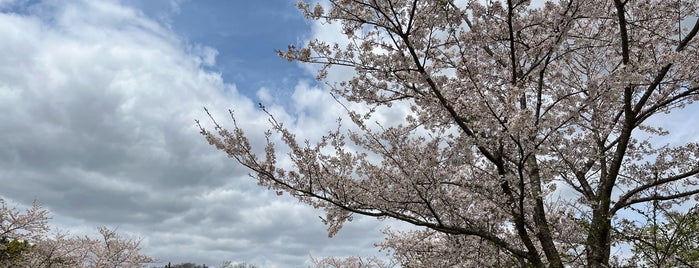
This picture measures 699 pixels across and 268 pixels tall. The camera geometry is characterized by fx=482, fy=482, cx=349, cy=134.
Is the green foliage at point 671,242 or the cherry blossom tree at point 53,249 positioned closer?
the green foliage at point 671,242

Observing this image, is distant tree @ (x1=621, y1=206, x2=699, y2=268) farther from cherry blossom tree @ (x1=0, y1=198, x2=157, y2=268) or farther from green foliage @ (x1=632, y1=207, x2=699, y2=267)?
cherry blossom tree @ (x1=0, y1=198, x2=157, y2=268)

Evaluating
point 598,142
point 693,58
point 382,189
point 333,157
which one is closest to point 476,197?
point 382,189

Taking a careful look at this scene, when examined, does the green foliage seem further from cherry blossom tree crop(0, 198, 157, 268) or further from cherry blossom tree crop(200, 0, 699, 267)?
cherry blossom tree crop(0, 198, 157, 268)

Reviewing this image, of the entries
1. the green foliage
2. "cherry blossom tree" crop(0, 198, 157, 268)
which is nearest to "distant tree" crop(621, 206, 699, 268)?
the green foliage

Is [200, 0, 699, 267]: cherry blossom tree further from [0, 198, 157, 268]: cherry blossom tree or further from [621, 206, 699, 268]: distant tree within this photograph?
[0, 198, 157, 268]: cherry blossom tree

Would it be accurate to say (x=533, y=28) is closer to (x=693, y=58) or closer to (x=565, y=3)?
(x=565, y=3)

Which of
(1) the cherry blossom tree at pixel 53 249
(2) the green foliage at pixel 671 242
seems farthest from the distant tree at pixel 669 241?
(1) the cherry blossom tree at pixel 53 249

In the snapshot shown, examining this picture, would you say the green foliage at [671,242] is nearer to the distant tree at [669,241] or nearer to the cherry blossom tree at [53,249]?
the distant tree at [669,241]

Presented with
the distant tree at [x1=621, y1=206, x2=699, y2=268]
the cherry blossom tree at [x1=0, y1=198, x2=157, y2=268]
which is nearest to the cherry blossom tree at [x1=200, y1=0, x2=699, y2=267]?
the distant tree at [x1=621, y1=206, x2=699, y2=268]

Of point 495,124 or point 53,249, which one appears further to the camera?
point 53,249

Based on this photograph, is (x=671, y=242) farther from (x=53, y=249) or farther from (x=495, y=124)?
(x=53, y=249)

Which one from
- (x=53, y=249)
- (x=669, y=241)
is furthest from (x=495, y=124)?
(x=53, y=249)

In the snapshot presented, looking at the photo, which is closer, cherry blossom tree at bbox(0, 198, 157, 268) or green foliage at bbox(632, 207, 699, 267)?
green foliage at bbox(632, 207, 699, 267)

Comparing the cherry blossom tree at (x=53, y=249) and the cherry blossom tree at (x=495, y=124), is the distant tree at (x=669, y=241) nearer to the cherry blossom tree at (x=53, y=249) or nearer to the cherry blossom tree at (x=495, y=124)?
the cherry blossom tree at (x=495, y=124)
